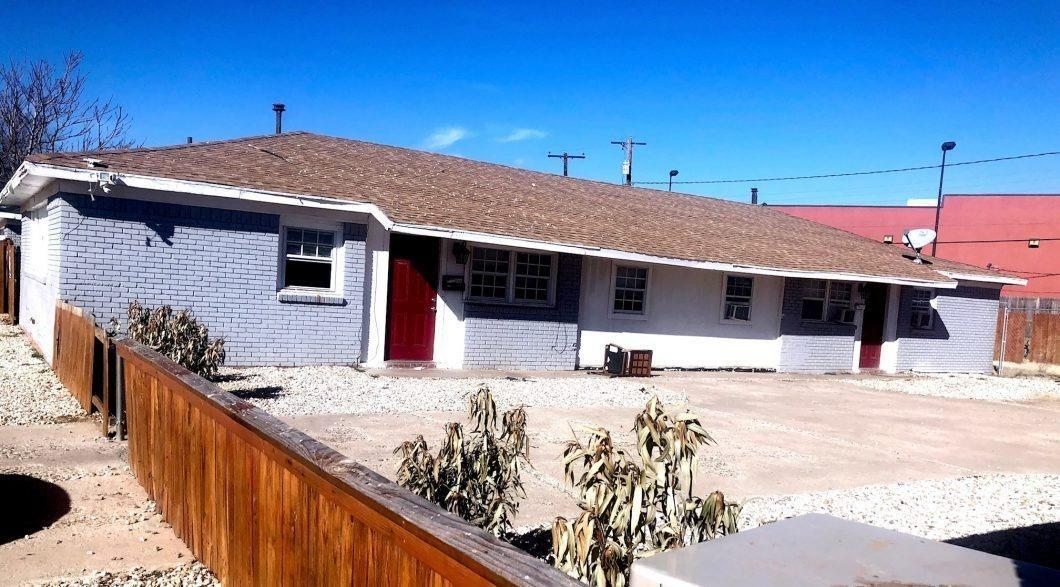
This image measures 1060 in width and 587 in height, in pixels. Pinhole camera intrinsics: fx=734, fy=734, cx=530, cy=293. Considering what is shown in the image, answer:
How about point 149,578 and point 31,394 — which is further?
point 31,394

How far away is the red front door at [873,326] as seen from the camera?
19906 millimetres

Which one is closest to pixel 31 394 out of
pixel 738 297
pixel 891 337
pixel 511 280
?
pixel 511 280

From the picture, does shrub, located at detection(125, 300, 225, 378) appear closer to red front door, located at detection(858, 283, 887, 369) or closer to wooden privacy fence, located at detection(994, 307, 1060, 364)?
red front door, located at detection(858, 283, 887, 369)

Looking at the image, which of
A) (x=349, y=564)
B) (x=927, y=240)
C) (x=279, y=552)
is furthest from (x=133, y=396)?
(x=927, y=240)

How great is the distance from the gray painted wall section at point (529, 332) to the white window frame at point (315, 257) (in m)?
2.44

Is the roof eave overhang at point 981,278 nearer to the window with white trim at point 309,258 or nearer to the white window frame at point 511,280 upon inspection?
the white window frame at point 511,280

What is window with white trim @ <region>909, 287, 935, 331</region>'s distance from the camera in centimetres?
2064

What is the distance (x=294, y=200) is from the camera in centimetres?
1177

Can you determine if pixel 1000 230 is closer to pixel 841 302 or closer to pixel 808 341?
pixel 841 302

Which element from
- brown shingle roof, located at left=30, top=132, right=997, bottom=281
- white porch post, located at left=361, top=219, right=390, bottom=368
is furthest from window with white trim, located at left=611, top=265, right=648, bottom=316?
white porch post, located at left=361, top=219, right=390, bottom=368

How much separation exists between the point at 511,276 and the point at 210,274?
17.9 ft

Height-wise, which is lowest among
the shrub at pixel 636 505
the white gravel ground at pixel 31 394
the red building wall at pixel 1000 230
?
the white gravel ground at pixel 31 394

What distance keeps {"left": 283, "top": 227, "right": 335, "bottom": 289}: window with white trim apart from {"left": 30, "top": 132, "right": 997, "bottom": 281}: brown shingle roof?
0.79 m

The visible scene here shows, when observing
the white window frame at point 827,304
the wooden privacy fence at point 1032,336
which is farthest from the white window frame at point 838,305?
the wooden privacy fence at point 1032,336
